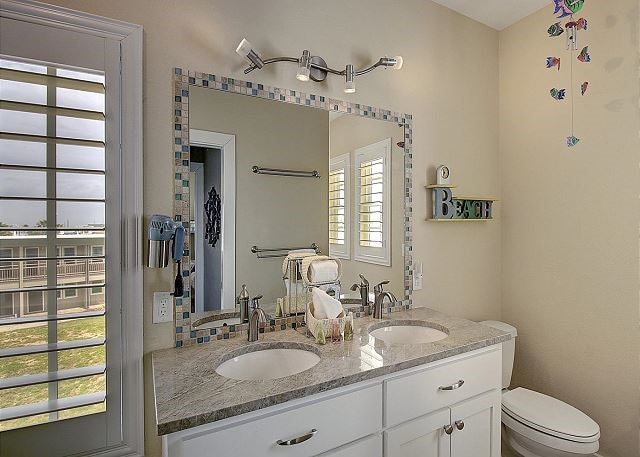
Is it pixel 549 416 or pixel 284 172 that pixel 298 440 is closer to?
pixel 284 172

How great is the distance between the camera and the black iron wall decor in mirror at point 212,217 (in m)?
1.53

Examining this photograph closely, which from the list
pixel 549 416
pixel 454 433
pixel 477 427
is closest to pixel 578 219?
pixel 549 416

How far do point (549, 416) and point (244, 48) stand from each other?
2.28 metres

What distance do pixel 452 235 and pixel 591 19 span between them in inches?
56.7

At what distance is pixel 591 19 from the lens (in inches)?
80.2

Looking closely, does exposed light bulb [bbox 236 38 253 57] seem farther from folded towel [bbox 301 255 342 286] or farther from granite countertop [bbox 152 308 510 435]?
granite countertop [bbox 152 308 510 435]

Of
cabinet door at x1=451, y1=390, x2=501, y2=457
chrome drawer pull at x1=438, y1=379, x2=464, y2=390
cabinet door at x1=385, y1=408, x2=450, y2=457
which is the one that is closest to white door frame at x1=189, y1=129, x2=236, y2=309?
cabinet door at x1=385, y1=408, x2=450, y2=457

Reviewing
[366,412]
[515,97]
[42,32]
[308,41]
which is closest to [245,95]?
[308,41]

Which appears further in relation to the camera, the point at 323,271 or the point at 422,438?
the point at 323,271

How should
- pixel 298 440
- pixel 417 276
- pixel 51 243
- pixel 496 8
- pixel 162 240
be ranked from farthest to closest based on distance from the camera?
pixel 496 8
pixel 417 276
pixel 162 240
pixel 51 243
pixel 298 440

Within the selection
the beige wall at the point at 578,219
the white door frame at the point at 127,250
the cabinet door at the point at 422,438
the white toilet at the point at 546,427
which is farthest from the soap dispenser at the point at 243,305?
the beige wall at the point at 578,219

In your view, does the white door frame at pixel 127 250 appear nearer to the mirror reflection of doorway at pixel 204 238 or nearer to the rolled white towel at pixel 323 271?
the mirror reflection of doorway at pixel 204 238

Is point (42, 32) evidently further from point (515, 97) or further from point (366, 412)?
point (515, 97)

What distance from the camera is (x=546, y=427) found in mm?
1738
